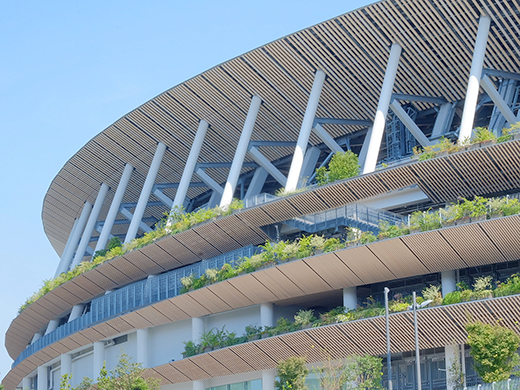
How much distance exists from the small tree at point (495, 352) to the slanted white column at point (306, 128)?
49.1 ft

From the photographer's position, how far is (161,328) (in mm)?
49094

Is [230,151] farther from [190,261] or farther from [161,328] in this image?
[161,328]

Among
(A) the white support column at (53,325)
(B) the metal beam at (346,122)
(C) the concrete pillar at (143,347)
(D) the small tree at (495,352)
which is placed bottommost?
(D) the small tree at (495,352)

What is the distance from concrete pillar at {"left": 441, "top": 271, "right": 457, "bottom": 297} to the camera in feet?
119

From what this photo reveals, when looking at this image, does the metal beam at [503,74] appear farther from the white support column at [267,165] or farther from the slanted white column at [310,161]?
the white support column at [267,165]

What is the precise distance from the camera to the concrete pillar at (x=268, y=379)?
40.5 m

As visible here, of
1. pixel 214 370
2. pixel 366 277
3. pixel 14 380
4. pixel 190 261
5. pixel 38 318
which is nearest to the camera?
pixel 366 277

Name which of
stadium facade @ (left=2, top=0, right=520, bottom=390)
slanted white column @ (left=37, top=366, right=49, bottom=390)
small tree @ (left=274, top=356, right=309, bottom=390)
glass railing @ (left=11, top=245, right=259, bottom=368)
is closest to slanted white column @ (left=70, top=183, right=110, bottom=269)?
stadium facade @ (left=2, top=0, right=520, bottom=390)

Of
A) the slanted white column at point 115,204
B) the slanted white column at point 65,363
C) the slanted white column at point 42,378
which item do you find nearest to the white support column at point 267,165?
the slanted white column at point 115,204

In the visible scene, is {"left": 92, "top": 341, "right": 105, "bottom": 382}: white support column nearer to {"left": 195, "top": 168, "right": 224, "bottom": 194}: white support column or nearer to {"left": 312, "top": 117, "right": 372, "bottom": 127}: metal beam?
{"left": 195, "top": 168, "right": 224, "bottom": 194}: white support column

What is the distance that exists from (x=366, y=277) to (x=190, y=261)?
558 inches

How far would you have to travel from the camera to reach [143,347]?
4884 centimetres

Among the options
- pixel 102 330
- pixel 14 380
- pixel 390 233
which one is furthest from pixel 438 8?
pixel 14 380

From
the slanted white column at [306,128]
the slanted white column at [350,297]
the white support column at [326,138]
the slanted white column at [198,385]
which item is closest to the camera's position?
the slanted white column at [350,297]
